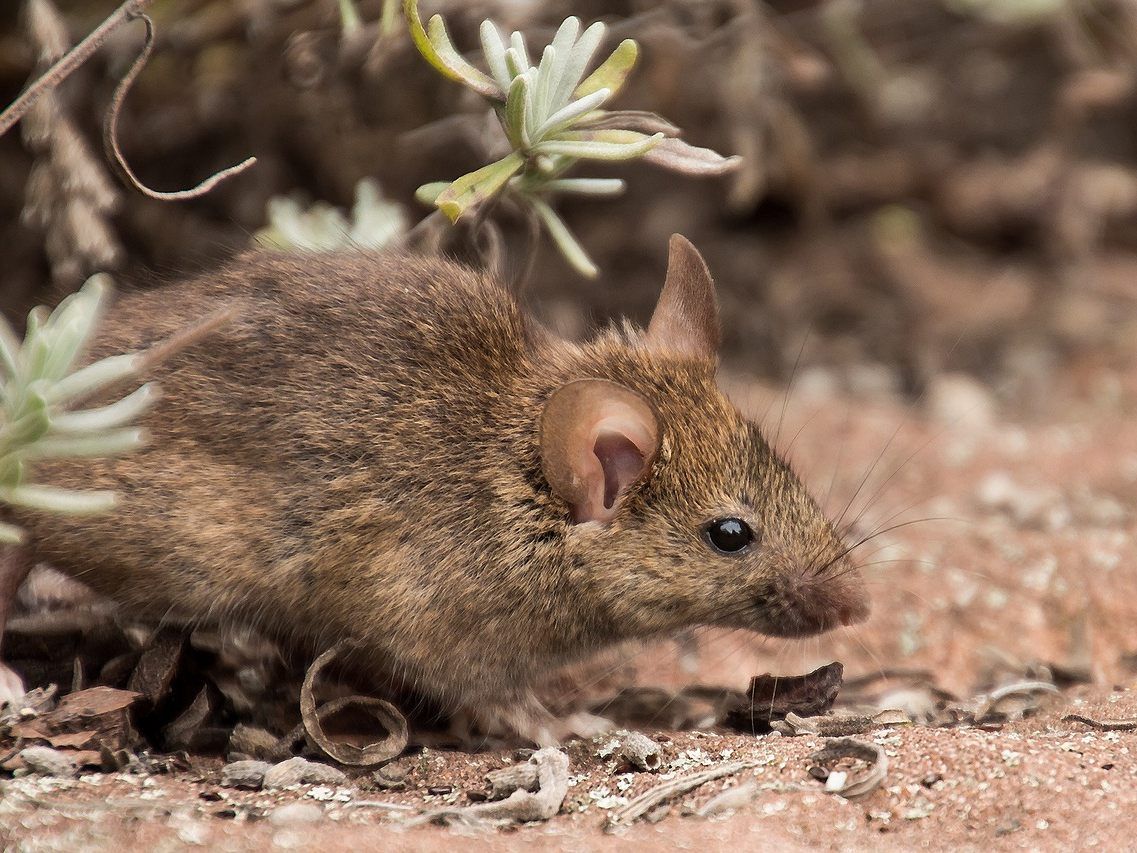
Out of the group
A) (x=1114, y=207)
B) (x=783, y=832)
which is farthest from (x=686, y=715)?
(x=1114, y=207)

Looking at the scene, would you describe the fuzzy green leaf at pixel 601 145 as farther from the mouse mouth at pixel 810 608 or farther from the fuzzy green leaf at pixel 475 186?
the mouse mouth at pixel 810 608

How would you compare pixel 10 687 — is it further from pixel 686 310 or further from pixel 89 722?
pixel 686 310

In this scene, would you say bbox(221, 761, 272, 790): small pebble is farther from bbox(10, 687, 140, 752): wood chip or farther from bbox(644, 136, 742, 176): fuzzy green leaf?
bbox(644, 136, 742, 176): fuzzy green leaf

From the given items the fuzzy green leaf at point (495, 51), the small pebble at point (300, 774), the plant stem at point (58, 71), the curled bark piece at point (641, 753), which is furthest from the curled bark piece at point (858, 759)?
the plant stem at point (58, 71)

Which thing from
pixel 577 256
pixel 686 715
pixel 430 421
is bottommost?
pixel 686 715

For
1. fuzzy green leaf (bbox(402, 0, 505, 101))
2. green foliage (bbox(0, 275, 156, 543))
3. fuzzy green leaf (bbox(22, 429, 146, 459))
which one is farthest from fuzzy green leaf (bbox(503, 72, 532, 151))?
fuzzy green leaf (bbox(22, 429, 146, 459))

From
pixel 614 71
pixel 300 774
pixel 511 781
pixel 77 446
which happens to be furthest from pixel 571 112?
pixel 300 774

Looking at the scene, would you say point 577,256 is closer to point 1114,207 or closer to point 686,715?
point 686,715
